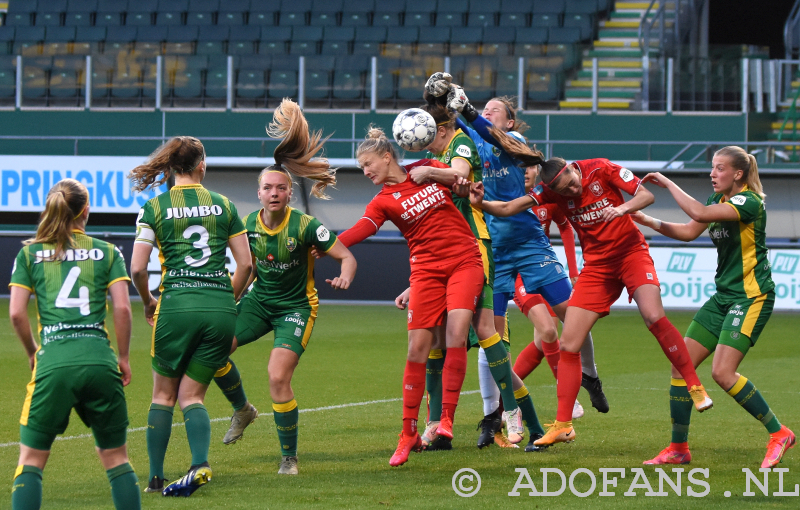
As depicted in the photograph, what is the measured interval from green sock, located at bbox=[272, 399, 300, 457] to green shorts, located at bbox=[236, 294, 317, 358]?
11.8 inches

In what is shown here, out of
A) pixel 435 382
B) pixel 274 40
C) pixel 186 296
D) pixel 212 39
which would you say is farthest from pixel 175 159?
pixel 212 39

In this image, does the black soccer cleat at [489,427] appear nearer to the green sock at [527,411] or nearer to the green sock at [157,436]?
the green sock at [527,411]

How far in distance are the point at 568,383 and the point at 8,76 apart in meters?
19.4

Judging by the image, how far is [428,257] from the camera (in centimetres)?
574

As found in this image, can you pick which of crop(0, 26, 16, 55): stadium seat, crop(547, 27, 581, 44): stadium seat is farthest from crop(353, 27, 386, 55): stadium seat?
crop(0, 26, 16, 55): stadium seat

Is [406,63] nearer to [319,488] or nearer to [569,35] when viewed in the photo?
[569,35]

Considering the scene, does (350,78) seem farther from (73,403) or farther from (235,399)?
(73,403)

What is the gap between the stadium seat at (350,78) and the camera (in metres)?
21.3

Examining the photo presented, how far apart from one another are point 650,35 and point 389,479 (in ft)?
60.9

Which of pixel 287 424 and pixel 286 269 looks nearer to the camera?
pixel 287 424

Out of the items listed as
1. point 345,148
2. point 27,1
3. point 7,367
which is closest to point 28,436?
point 7,367

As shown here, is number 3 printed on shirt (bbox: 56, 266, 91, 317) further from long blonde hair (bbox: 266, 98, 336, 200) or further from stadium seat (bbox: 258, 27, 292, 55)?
stadium seat (bbox: 258, 27, 292, 55)

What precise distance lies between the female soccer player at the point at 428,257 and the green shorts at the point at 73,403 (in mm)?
1977

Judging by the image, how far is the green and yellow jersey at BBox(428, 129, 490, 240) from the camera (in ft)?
19.3
